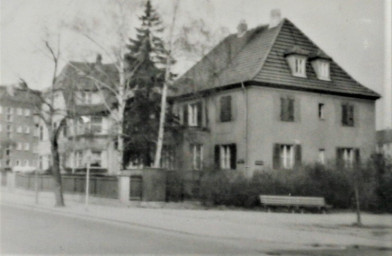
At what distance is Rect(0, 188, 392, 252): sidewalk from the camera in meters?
8.35

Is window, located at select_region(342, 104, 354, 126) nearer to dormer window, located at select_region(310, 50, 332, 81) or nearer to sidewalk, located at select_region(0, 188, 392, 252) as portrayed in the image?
dormer window, located at select_region(310, 50, 332, 81)

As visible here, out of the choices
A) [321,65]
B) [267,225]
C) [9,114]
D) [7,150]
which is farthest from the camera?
[321,65]

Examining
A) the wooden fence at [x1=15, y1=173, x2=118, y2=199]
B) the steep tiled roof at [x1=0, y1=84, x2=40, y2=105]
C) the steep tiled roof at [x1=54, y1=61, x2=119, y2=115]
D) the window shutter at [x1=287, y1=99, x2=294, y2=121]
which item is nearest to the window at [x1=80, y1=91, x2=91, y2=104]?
Result: the steep tiled roof at [x1=54, y1=61, x2=119, y2=115]

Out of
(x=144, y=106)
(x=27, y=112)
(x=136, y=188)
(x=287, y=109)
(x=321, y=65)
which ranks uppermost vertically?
(x=321, y=65)

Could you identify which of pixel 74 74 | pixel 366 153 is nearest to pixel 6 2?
pixel 366 153

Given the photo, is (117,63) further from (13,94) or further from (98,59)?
(13,94)

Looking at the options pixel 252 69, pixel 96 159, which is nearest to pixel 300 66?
pixel 252 69

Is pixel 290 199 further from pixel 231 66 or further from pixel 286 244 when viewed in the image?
pixel 231 66

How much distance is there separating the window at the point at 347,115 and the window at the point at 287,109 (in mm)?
→ 1220

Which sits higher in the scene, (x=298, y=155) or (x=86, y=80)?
(x=86, y=80)

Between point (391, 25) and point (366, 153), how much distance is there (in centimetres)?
276

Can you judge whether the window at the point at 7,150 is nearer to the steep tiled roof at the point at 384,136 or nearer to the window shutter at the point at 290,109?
the steep tiled roof at the point at 384,136

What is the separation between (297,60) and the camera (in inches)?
502

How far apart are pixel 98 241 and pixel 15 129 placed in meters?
2.15
